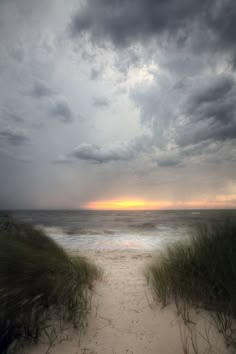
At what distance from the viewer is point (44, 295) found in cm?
235

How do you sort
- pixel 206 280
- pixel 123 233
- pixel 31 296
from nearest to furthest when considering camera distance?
pixel 31 296 → pixel 206 280 → pixel 123 233

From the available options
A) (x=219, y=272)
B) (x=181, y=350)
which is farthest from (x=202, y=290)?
(x=181, y=350)

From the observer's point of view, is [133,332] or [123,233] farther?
[123,233]

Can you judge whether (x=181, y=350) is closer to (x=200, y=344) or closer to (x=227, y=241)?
(x=200, y=344)

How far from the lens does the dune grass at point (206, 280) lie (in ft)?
7.48

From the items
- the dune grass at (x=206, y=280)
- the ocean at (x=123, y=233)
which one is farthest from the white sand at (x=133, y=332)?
the ocean at (x=123, y=233)

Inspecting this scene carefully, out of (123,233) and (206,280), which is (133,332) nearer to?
(206,280)

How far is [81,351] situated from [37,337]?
0.53 m

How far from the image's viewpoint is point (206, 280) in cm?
267

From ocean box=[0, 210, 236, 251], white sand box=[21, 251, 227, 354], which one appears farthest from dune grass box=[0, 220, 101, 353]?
ocean box=[0, 210, 236, 251]

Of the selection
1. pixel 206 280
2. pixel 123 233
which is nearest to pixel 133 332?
pixel 206 280

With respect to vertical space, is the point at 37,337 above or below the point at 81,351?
above

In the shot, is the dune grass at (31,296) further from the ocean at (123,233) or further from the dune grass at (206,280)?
the ocean at (123,233)

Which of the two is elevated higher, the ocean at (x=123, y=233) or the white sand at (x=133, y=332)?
the white sand at (x=133, y=332)
